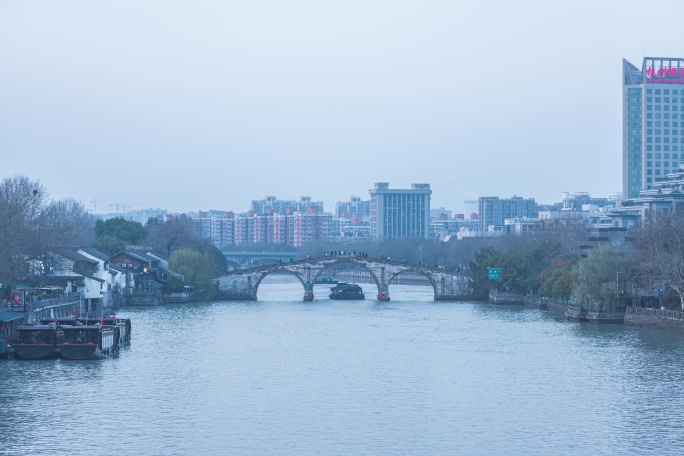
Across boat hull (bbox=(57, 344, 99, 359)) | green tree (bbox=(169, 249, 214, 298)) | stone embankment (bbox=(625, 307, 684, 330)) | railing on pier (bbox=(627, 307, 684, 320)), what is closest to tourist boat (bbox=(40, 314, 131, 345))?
boat hull (bbox=(57, 344, 99, 359))

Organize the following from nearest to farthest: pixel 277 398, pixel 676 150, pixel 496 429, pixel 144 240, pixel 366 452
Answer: pixel 366 452
pixel 496 429
pixel 277 398
pixel 144 240
pixel 676 150

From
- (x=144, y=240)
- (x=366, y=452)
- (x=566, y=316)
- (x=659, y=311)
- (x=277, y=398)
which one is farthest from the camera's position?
(x=144, y=240)

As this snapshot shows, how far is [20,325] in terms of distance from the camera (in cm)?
3766

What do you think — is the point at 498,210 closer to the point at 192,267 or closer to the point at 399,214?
the point at 399,214

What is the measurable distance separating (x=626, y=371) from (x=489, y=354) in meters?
5.55

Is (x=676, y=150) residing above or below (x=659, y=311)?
above

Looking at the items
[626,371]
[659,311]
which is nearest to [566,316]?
[659,311]

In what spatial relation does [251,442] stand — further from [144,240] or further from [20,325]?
[144,240]

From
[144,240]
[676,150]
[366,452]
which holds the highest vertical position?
[676,150]

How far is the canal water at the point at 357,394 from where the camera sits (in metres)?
23.3

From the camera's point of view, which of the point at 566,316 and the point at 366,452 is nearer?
the point at 366,452

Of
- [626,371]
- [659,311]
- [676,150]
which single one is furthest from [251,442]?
[676,150]

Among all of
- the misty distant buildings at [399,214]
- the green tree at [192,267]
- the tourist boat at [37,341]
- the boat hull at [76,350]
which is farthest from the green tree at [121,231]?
the misty distant buildings at [399,214]

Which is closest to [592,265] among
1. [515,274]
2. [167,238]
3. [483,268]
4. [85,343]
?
[515,274]
